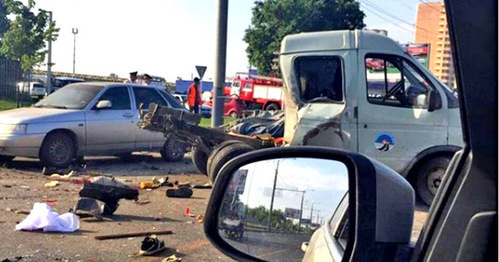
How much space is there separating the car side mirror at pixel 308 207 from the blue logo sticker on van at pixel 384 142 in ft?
22.9

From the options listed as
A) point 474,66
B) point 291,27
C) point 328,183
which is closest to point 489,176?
point 474,66

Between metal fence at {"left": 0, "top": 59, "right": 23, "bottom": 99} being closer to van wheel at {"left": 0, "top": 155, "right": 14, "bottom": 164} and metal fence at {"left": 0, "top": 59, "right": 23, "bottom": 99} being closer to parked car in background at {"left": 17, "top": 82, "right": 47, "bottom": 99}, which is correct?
parked car in background at {"left": 17, "top": 82, "right": 47, "bottom": 99}

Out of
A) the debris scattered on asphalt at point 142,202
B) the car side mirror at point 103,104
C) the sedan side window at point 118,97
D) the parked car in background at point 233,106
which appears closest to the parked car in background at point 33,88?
the parked car in background at point 233,106

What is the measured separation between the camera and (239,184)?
6.68 ft

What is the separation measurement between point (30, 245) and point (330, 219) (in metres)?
5.00

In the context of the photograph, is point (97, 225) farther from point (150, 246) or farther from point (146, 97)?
point (146, 97)

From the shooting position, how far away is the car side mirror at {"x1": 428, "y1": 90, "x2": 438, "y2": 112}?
8484 mm

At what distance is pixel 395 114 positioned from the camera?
28.7 feet

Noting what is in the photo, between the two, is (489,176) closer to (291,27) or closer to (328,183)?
(328,183)

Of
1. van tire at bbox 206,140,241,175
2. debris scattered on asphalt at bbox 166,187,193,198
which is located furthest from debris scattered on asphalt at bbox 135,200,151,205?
van tire at bbox 206,140,241,175

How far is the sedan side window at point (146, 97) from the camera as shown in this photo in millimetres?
12633

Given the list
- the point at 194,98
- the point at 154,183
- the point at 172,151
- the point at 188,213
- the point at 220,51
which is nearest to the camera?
the point at 188,213

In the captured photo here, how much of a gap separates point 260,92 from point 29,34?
14.0m

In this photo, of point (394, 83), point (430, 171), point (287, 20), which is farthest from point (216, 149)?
point (287, 20)
